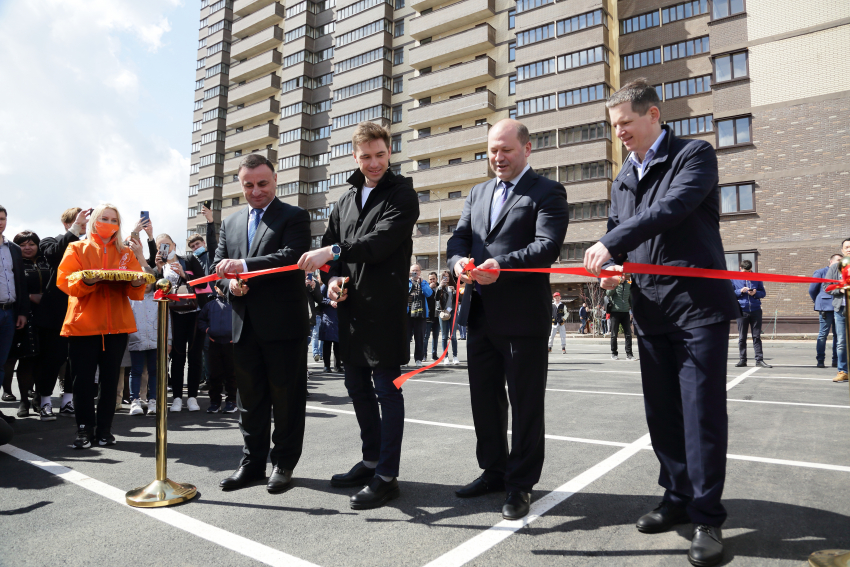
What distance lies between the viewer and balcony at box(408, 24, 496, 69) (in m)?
47.1

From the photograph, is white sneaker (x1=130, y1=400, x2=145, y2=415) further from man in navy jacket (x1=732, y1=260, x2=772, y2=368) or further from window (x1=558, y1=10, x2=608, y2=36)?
window (x1=558, y1=10, x2=608, y2=36)

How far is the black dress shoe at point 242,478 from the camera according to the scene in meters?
3.64

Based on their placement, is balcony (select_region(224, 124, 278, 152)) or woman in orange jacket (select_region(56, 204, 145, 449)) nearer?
woman in orange jacket (select_region(56, 204, 145, 449))

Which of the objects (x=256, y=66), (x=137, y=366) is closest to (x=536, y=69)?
(x=256, y=66)

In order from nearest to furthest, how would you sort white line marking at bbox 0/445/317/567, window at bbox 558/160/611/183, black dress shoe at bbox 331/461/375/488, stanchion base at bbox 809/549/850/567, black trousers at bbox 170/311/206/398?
stanchion base at bbox 809/549/850/567
white line marking at bbox 0/445/317/567
black dress shoe at bbox 331/461/375/488
black trousers at bbox 170/311/206/398
window at bbox 558/160/611/183

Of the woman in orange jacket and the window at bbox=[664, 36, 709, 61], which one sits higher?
the window at bbox=[664, 36, 709, 61]

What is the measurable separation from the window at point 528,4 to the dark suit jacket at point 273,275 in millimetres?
46724

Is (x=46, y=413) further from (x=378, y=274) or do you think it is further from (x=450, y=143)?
(x=450, y=143)

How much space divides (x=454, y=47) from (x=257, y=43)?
91.8ft

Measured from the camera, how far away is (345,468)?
13.4ft

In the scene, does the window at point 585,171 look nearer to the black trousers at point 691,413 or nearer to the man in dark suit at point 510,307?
the man in dark suit at point 510,307

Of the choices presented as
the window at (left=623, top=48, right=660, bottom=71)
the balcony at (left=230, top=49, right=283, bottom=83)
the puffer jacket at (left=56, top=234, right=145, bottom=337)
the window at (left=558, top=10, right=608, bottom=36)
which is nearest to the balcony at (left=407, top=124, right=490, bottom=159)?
the window at (left=558, top=10, right=608, bottom=36)

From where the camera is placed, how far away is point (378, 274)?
3.63 meters

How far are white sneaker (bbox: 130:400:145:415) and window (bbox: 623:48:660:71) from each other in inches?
1758
